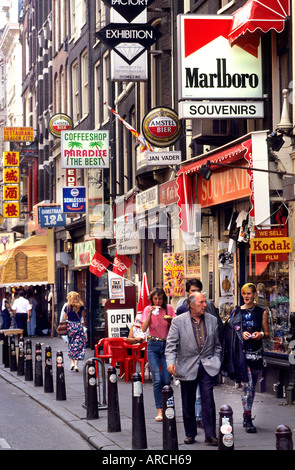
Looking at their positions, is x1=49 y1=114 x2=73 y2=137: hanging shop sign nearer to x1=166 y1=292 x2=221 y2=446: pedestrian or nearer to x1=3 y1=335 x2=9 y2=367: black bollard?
x1=3 y1=335 x2=9 y2=367: black bollard

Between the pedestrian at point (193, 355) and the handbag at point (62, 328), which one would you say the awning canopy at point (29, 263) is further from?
the pedestrian at point (193, 355)

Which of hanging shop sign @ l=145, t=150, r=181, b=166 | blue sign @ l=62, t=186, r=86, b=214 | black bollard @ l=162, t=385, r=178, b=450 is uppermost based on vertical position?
blue sign @ l=62, t=186, r=86, b=214

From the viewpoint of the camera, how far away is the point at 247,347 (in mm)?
12086

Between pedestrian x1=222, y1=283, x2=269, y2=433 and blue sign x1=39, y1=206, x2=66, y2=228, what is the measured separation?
991 inches

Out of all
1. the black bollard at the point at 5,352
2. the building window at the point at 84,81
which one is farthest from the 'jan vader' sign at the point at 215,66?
the building window at the point at 84,81

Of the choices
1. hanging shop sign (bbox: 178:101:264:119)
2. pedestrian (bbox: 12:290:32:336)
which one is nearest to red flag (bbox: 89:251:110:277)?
pedestrian (bbox: 12:290:32:336)

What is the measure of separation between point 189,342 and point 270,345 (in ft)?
19.3

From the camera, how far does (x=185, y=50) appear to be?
54.3 ft

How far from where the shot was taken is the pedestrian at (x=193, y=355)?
10.7 meters

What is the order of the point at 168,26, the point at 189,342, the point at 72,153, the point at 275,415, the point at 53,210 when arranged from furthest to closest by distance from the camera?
the point at 53,210
the point at 72,153
the point at 168,26
the point at 275,415
the point at 189,342

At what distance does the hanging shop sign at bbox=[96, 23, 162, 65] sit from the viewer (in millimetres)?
21484
